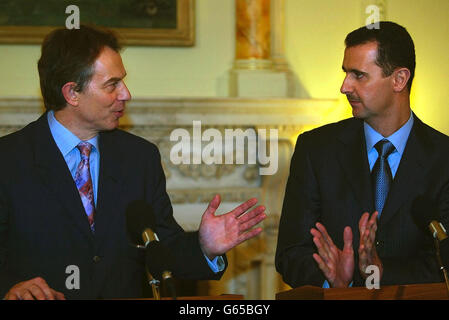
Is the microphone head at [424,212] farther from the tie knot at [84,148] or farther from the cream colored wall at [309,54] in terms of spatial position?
the cream colored wall at [309,54]

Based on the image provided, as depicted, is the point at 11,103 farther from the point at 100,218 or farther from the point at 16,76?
the point at 100,218

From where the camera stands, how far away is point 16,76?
471cm

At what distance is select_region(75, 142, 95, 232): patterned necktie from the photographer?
2.68 metres

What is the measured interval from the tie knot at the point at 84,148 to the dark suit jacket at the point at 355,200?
2.67 feet

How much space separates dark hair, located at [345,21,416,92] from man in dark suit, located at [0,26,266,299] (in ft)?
3.07

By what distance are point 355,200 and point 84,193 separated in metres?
1.05

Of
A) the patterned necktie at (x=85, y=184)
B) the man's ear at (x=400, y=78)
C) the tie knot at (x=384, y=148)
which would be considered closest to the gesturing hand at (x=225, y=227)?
the patterned necktie at (x=85, y=184)

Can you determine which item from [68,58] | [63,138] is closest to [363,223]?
[63,138]

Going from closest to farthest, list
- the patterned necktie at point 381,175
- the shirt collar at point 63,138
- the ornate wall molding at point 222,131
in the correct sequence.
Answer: the shirt collar at point 63,138 → the patterned necktie at point 381,175 → the ornate wall molding at point 222,131

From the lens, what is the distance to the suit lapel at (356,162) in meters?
2.82
